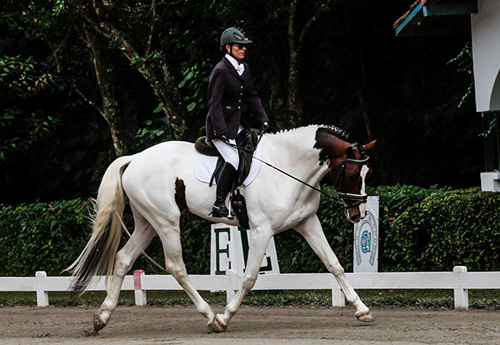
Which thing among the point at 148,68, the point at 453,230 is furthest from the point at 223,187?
the point at 148,68

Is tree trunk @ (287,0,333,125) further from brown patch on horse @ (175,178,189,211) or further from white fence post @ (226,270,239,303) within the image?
brown patch on horse @ (175,178,189,211)

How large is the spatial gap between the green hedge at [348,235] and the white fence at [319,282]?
918 millimetres

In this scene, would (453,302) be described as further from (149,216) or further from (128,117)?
(128,117)

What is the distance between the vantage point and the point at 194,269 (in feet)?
50.3

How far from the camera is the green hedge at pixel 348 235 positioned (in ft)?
41.2

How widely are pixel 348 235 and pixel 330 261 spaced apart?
3.98 metres

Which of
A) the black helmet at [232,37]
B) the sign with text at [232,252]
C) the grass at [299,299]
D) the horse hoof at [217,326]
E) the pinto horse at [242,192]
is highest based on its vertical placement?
the black helmet at [232,37]

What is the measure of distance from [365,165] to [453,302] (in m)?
2.87

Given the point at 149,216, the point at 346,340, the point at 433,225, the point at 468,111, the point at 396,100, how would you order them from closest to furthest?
1. the point at 346,340
2. the point at 149,216
3. the point at 433,225
4. the point at 468,111
5. the point at 396,100

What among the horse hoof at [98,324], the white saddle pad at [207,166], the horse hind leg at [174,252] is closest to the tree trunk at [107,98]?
the horse hind leg at [174,252]

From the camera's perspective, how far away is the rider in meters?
9.88

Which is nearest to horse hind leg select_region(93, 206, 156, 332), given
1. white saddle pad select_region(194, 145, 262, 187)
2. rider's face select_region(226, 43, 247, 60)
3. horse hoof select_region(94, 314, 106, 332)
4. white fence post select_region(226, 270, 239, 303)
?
horse hoof select_region(94, 314, 106, 332)

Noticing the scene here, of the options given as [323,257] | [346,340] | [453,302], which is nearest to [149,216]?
[323,257]

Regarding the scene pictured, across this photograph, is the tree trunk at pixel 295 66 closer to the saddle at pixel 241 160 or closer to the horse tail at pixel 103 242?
the saddle at pixel 241 160
